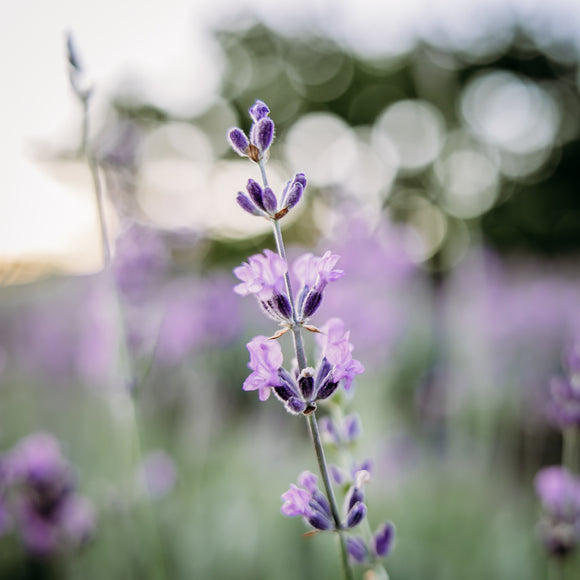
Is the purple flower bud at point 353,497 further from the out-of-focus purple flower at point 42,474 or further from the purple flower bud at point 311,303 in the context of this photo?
the out-of-focus purple flower at point 42,474

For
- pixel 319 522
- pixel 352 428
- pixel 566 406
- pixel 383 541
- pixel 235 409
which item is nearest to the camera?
pixel 319 522

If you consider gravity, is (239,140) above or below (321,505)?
above

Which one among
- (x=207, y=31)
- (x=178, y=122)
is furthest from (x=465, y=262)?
(x=207, y=31)

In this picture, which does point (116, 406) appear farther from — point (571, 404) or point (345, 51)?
point (345, 51)

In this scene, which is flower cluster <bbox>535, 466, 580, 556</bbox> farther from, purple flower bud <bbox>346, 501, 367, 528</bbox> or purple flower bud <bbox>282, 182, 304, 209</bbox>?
purple flower bud <bbox>282, 182, 304, 209</bbox>

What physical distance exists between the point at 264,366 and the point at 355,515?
0.27 meters

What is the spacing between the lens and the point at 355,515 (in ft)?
2.72

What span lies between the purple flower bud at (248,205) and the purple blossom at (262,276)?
0.27ft

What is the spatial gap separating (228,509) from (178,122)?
1476 cm

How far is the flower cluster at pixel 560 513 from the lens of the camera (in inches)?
57.9

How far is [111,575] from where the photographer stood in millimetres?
2607

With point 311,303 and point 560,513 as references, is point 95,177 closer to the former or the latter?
point 311,303

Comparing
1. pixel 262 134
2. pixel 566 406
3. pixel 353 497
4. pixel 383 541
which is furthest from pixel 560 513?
pixel 262 134

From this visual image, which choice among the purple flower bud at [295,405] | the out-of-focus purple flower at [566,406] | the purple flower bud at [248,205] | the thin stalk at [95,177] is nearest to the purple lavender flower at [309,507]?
the purple flower bud at [295,405]
